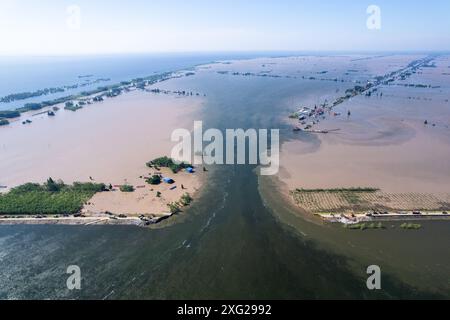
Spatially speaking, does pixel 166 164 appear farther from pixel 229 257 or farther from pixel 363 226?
pixel 363 226

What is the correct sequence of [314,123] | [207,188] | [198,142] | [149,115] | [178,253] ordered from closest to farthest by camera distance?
[178,253] → [207,188] → [198,142] → [314,123] → [149,115]

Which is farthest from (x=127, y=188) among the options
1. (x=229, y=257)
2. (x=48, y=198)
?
(x=229, y=257)

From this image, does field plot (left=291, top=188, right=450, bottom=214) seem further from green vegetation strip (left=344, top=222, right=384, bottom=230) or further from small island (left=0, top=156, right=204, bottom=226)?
small island (left=0, top=156, right=204, bottom=226)

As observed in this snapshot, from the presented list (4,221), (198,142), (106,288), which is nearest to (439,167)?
(198,142)

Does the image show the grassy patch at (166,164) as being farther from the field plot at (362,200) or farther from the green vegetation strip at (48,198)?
the field plot at (362,200)

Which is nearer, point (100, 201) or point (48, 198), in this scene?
point (100, 201)

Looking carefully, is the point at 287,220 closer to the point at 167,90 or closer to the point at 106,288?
the point at 106,288

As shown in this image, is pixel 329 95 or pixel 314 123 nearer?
pixel 314 123
